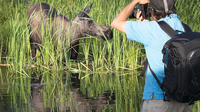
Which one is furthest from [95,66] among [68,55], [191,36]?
[191,36]

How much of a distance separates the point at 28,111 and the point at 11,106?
355 mm

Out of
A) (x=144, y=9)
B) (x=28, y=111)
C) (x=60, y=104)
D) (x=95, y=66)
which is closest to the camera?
(x=144, y=9)

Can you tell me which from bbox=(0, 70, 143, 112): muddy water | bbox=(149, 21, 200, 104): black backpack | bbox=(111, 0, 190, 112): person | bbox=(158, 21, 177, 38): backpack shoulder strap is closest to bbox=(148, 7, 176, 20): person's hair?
bbox=(111, 0, 190, 112): person

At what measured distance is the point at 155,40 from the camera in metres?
3.32

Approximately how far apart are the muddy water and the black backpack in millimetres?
2279

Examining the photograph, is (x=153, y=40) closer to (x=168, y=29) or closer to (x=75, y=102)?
(x=168, y=29)

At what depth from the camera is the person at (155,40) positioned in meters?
3.31

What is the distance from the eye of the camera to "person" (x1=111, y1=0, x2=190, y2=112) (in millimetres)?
3311

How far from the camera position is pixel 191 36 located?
317 cm

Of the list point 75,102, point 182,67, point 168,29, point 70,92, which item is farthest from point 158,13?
point 70,92

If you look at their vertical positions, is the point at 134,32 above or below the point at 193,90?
above

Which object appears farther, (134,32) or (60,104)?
(60,104)

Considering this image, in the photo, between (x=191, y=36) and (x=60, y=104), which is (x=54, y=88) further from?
(x=191, y=36)

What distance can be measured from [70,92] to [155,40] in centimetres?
343
